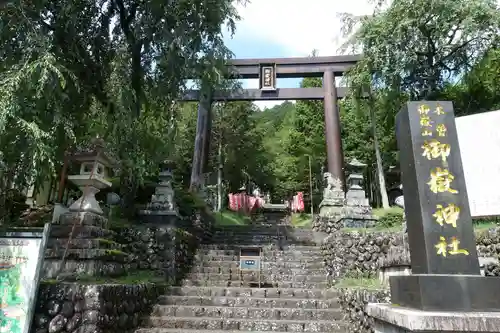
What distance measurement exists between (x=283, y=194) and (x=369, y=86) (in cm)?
1204

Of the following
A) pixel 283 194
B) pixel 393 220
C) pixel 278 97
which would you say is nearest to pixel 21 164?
pixel 393 220

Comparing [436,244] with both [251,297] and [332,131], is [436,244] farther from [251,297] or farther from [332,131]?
[332,131]

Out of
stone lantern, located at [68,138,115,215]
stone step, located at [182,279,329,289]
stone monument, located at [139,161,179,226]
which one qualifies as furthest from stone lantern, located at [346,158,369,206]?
stone lantern, located at [68,138,115,215]

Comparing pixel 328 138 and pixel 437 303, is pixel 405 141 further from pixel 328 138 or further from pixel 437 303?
pixel 328 138

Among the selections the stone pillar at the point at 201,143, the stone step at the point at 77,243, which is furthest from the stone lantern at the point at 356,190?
the stone step at the point at 77,243

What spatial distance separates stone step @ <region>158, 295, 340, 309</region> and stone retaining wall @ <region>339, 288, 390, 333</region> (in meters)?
0.42

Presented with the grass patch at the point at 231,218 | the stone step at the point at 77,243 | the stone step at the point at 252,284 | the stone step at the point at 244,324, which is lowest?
the stone step at the point at 244,324

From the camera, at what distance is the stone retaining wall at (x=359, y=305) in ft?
17.7

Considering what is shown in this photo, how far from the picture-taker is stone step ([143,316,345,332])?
6.00m

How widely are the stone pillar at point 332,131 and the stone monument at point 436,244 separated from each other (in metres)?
11.0

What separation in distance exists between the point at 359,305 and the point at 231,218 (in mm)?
12439

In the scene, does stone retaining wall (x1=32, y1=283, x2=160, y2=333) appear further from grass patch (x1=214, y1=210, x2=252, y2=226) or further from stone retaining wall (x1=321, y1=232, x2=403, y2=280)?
grass patch (x1=214, y1=210, x2=252, y2=226)

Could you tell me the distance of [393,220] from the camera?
1157cm

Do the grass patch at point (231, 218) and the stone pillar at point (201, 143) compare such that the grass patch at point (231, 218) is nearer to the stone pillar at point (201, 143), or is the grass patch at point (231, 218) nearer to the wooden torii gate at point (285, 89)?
the stone pillar at point (201, 143)
